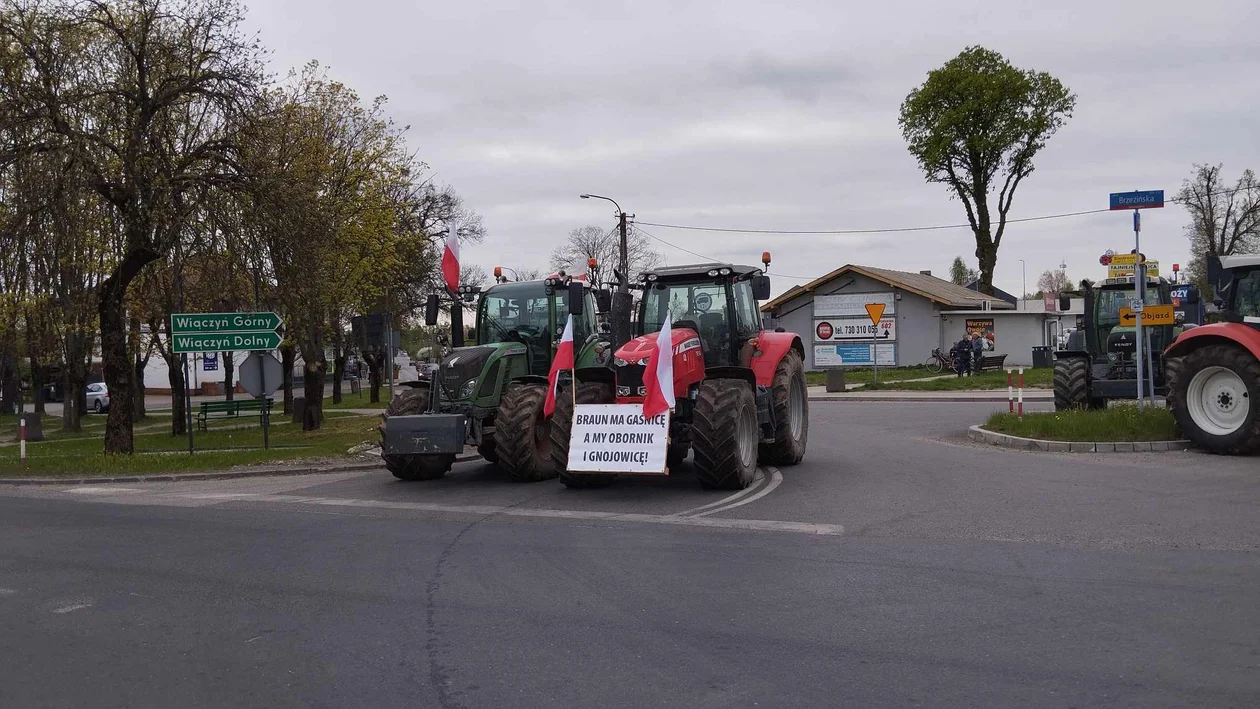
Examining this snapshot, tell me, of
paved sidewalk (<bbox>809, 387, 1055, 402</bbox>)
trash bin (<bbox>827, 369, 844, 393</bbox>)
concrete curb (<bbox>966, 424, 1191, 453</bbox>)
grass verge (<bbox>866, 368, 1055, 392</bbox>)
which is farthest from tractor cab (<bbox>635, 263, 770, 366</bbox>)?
trash bin (<bbox>827, 369, 844, 393</bbox>)

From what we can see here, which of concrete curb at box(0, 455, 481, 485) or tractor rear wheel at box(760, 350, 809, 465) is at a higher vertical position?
tractor rear wheel at box(760, 350, 809, 465)

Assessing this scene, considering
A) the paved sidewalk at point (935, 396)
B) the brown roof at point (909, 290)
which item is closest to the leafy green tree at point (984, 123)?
the brown roof at point (909, 290)

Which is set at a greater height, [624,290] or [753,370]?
[624,290]

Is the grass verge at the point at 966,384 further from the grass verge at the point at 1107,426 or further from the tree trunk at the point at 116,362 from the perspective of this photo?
the tree trunk at the point at 116,362

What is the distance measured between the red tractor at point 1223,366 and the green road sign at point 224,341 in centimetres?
1495

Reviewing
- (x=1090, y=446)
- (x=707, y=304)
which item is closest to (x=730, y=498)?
(x=707, y=304)

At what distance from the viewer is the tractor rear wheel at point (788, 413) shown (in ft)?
45.8

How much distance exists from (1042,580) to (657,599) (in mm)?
2668

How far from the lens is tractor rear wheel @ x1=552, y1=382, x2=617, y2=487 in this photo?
12.4 meters

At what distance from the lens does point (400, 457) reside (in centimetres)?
1431

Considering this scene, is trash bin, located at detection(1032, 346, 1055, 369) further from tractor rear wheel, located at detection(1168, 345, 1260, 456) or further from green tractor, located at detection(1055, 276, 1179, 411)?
tractor rear wheel, located at detection(1168, 345, 1260, 456)

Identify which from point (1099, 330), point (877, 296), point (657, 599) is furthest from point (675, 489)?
point (877, 296)

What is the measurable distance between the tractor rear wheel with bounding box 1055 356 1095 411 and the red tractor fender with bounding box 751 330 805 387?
21.1 feet

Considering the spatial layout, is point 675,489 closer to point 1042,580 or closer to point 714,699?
point 1042,580
